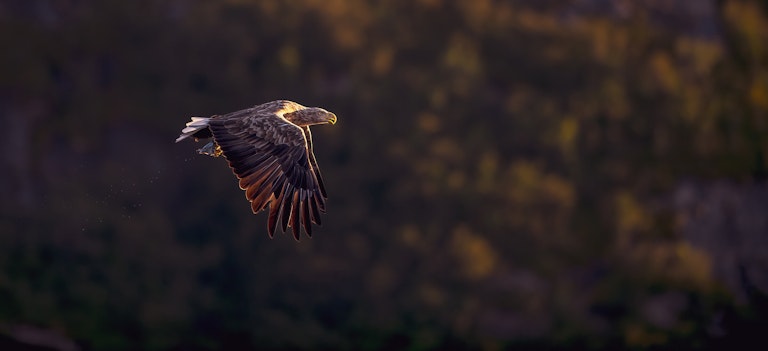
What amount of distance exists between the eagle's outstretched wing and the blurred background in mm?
27205

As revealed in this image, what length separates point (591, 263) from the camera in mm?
51000

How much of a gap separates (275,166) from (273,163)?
0.05 m

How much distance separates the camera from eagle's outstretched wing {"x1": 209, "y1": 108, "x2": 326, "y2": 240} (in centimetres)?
1989

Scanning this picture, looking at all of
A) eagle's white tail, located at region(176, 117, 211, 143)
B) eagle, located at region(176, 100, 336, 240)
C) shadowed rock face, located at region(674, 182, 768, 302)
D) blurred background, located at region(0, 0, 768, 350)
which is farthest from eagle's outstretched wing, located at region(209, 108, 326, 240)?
shadowed rock face, located at region(674, 182, 768, 302)

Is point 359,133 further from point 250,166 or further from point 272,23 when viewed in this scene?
point 250,166

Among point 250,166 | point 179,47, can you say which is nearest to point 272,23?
point 179,47

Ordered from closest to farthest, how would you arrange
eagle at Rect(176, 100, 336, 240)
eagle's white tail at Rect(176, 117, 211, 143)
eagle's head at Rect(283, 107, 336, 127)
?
eagle at Rect(176, 100, 336, 240)
eagle's white tail at Rect(176, 117, 211, 143)
eagle's head at Rect(283, 107, 336, 127)

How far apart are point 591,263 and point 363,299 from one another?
7.29m

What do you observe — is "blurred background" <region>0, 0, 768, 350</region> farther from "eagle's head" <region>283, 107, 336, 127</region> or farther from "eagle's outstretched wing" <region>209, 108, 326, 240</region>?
"eagle's outstretched wing" <region>209, 108, 326, 240</region>

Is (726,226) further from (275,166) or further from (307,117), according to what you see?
(275,166)

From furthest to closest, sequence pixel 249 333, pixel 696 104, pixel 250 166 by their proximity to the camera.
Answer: pixel 696 104 → pixel 249 333 → pixel 250 166

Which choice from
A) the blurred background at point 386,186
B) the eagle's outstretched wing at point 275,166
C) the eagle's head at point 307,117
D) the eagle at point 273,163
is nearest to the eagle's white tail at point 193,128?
the eagle at point 273,163

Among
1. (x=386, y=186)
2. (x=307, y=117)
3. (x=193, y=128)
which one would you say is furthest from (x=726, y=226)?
(x=193, y=128)

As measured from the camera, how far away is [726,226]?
52594mm
